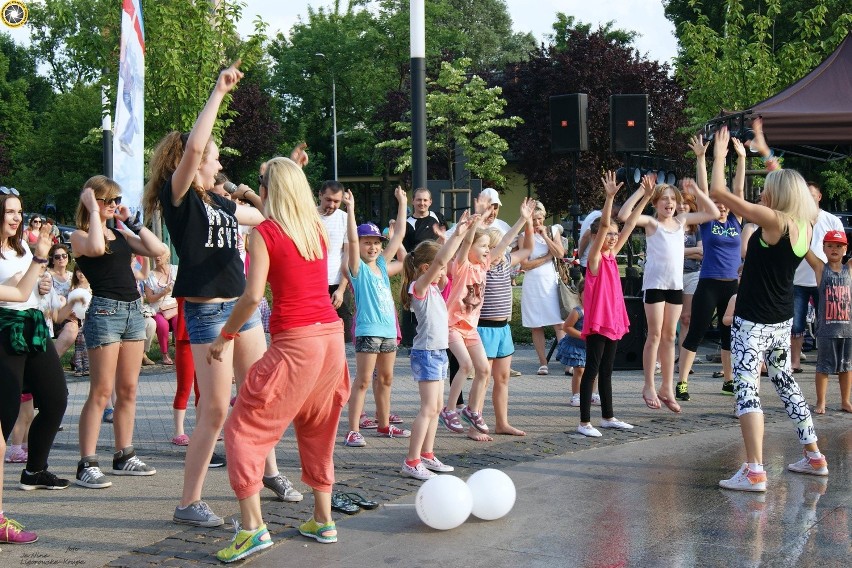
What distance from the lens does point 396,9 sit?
179 ft

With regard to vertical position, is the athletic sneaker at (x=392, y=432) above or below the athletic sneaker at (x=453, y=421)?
below

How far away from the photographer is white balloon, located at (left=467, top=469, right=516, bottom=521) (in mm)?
5414

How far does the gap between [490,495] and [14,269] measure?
294 centimetres

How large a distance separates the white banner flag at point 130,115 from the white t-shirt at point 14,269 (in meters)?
6.56

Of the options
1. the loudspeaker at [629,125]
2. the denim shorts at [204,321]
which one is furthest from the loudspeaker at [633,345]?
the denim shorts at [204,321]

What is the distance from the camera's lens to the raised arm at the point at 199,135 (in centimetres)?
483

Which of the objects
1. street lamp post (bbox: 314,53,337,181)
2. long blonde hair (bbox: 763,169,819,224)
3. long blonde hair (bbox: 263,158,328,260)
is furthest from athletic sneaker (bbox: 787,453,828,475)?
street lamp post (bbox: 314,53,337,181)

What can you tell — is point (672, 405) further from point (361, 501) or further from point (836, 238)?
point (361, 501)

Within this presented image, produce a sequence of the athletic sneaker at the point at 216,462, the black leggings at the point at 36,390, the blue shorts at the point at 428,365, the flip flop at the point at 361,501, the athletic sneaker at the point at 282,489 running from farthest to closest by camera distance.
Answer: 1. the athletic sneaker at the point at 216,462
2. the blue shorts at the point at 428,365
3. the athletic sneaker at the point at 282,489
4. the flip flop at the point at 361,501
5. the black leggings at the point at 36,390

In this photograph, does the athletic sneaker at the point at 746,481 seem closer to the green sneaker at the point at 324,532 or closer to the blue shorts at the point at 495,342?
the blue shorts at the point at 495,342

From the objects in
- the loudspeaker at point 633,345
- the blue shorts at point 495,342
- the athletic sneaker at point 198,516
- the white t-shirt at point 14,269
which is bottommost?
the athletic sneaker at point 198,516

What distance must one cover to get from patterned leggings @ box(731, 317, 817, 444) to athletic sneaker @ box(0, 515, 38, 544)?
4142 mm

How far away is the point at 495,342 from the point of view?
26.1ft

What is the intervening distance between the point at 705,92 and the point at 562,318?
14.4 metres
